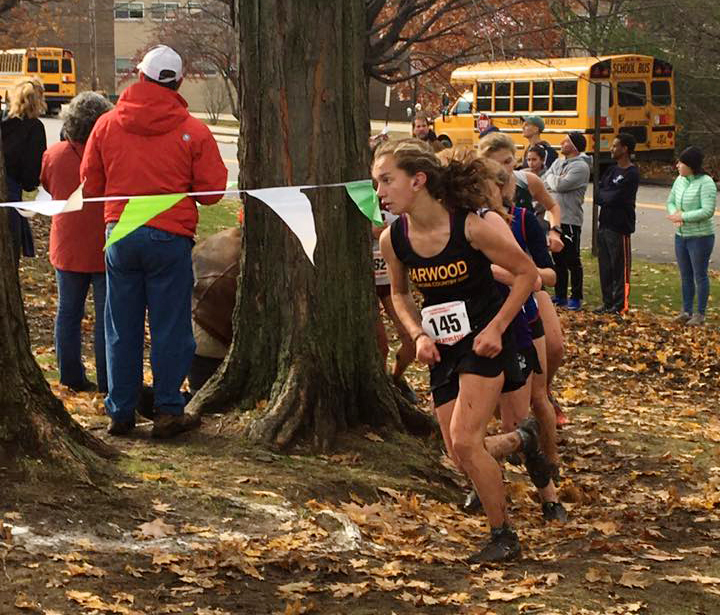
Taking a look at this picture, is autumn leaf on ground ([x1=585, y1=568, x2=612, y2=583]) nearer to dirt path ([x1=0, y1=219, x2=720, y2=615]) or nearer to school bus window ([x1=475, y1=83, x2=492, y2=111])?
dirt path ([x1=0, y1=219, x2=720, y2=615])

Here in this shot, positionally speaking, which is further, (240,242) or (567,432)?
(567,432)

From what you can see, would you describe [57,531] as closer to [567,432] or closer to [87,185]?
[87,185]

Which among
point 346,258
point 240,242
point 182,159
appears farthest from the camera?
point 240,242

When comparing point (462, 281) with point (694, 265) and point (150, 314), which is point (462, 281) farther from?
point (694, 265)

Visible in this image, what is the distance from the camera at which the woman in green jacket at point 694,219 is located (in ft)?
46.4

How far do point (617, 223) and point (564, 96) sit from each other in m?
18.3

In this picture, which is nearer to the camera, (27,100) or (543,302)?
(543,302)

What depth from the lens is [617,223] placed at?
49.4 ft

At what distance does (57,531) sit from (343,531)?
1328 millimetres

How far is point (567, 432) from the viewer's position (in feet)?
31.3

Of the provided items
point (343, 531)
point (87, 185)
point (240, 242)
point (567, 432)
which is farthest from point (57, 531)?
point (567, 432)

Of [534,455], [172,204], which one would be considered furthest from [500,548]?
[172,204]

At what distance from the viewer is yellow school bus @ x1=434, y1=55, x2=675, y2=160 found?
1251 inches

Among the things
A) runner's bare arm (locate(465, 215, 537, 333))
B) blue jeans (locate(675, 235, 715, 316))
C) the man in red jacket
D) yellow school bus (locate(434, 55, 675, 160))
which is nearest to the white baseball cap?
the man in red jacket
